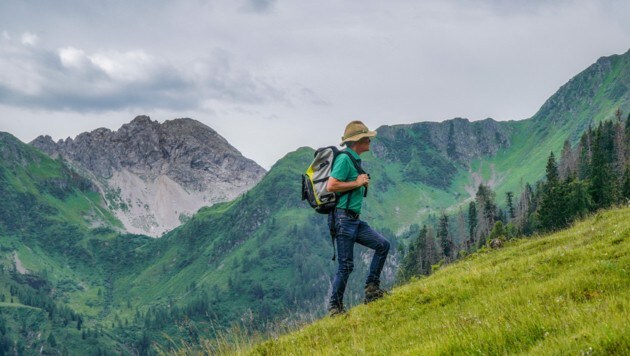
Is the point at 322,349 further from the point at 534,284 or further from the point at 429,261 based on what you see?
the point at 429,261

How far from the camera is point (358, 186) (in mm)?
12938

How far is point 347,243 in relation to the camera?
13.1m

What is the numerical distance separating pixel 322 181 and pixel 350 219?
51.5 inches

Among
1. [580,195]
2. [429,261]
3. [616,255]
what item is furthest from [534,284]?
[429,261]

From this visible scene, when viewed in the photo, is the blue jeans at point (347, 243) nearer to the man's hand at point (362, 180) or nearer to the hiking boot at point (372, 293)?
the hiking boot at point (372, 293)

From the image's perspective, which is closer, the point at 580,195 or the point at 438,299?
the point at 438,299

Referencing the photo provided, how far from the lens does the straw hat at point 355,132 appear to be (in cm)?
1352

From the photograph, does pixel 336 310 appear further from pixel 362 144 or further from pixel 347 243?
pixel 362 144

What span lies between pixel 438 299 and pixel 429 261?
124 metres

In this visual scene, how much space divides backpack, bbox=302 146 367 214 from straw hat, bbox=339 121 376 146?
17.5 inches

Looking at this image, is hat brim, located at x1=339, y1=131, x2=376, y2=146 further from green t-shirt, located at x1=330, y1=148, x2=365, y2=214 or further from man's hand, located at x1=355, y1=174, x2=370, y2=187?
Answer: man's hand, located at x1=355, y1=174, x2=370, y2=187

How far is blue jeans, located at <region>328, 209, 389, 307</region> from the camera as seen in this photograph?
1314 cm

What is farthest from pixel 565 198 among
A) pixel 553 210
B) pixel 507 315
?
pixel 507 315

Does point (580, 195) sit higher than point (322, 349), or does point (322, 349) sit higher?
point (322, 349)
